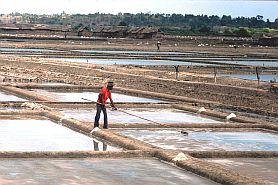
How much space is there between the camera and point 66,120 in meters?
15.0

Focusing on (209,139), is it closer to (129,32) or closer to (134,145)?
(134,145)

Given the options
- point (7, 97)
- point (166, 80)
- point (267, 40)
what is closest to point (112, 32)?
point (267, 40)

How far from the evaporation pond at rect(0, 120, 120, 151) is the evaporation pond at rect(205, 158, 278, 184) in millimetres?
2044

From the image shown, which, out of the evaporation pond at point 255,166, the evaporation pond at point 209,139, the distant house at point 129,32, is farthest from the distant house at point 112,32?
the evaporation pond at point 255,166

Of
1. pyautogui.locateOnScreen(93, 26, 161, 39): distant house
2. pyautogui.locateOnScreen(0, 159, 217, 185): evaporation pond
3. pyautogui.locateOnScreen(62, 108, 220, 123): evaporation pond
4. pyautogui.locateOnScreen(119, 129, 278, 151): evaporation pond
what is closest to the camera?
pyautogui.locateOnScreen(0, 159, 217, 185): evaporation pond

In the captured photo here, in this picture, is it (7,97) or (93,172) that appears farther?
(7,97)

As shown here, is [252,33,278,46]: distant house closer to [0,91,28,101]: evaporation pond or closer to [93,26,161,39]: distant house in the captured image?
[93,26,161,39]: distant house

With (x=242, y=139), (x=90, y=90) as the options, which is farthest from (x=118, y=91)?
(x=242, y=139)

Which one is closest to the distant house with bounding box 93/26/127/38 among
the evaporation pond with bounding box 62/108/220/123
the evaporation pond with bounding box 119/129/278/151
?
the evaporation pond with bounding box 62/108/220/123

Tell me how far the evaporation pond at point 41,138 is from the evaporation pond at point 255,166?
2044mm

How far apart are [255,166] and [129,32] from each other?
90230 millimetres

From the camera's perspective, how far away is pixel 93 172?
938cm

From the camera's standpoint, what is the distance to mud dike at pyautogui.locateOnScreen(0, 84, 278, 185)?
9.27 meters

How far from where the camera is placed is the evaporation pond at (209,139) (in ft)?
40.7
